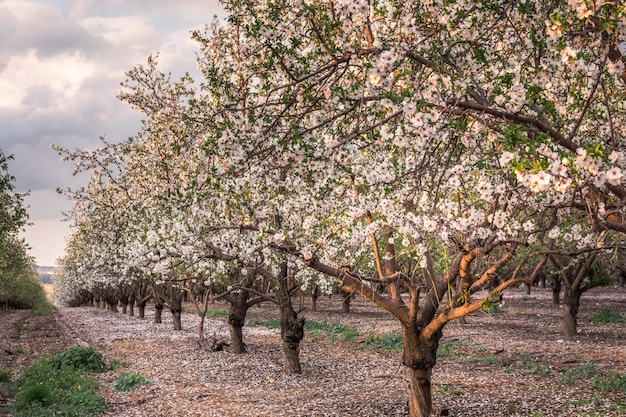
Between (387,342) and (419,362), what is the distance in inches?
545

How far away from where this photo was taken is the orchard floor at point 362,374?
13656 mm

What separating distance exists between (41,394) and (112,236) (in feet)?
73.9

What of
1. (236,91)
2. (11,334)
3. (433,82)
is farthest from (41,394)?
(11,334)

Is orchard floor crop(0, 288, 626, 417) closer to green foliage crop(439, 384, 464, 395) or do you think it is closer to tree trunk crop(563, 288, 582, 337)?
green foliage crop(439, 384, 464, 395)

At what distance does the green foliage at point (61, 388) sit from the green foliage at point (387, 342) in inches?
476

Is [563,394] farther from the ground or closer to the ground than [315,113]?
closer to the ground

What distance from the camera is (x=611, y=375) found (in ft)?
51.9

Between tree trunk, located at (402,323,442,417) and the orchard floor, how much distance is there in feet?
2.28

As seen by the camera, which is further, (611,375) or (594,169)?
(611,375)

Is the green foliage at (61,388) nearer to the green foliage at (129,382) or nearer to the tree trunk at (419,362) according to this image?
the green foliage at (129,382)

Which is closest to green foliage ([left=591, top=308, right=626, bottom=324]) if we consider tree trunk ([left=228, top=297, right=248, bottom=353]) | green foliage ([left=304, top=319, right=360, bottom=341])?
green foliage ([left=304, top=319, right=360, bottom=341])

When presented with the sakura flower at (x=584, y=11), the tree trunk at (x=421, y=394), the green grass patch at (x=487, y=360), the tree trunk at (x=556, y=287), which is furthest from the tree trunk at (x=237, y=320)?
the tree trunk at (x=556, y=287)

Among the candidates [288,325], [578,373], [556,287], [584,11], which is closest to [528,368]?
[578,373]

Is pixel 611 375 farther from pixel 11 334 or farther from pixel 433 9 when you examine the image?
pixel 11 334
